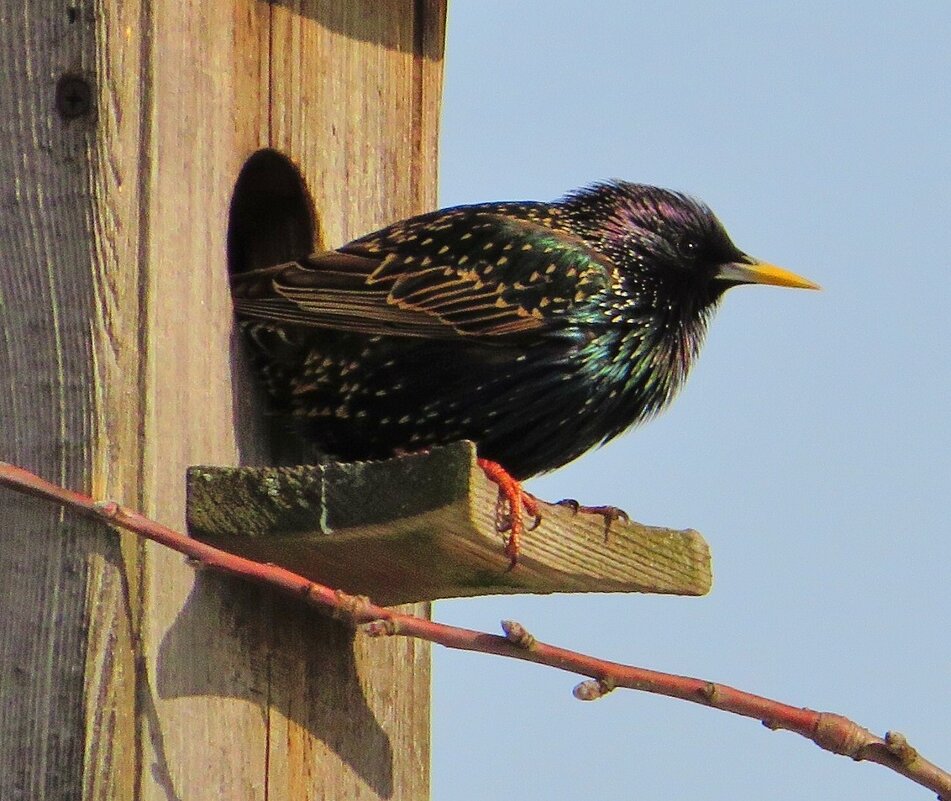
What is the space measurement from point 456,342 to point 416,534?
65cm

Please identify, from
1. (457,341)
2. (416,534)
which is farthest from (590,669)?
(457,341)

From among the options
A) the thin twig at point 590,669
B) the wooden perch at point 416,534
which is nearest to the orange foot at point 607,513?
the wooden perch at point 416,534

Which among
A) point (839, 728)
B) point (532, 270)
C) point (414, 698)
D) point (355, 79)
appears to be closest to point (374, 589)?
point (414, 698)

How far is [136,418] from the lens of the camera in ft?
8.92

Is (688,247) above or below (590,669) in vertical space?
above

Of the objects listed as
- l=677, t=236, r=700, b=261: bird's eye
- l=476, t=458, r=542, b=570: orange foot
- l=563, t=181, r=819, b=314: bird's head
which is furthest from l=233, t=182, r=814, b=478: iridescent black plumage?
l=476, t=458, r=542, b=570: orange foot

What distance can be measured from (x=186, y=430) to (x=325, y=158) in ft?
2.37

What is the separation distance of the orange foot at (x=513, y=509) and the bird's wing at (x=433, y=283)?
1.67ft

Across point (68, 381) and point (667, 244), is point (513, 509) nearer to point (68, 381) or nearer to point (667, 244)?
point (68, 381)

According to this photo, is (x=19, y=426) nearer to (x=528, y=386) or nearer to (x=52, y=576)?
(x=52, y=576)

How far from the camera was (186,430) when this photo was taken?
285cm

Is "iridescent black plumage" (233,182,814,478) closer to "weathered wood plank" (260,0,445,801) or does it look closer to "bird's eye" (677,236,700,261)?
"weathered wood plank" (260,0,445,801)

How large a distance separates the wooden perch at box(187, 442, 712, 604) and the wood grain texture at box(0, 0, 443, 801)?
0.29ft

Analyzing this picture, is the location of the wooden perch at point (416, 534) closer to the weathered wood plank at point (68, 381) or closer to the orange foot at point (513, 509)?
the orange foot at point (513, 509)
